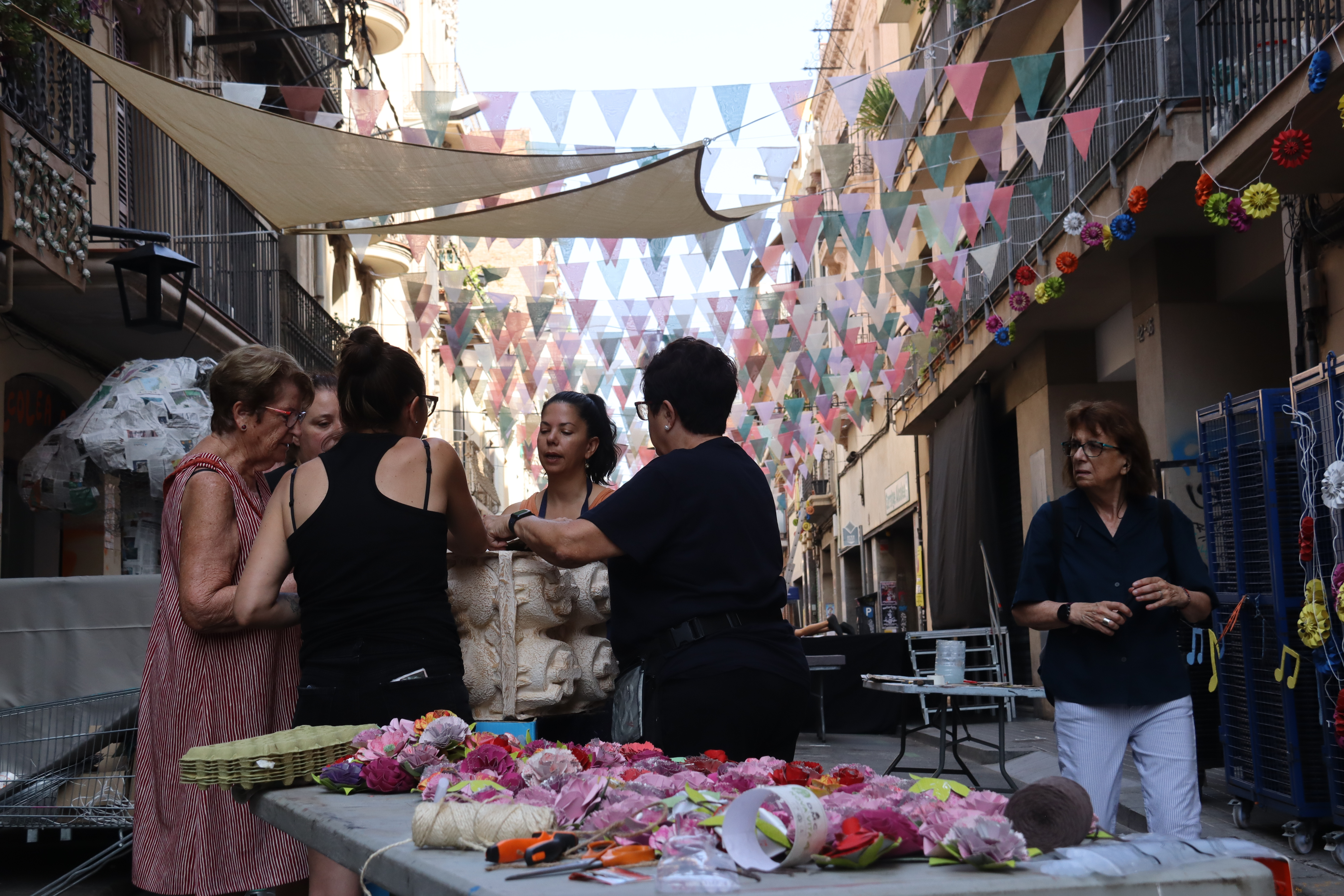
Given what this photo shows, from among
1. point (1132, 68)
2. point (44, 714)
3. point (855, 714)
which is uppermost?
point (1132, 68)

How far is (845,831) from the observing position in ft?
5.05

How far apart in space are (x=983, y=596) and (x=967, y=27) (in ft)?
24.1

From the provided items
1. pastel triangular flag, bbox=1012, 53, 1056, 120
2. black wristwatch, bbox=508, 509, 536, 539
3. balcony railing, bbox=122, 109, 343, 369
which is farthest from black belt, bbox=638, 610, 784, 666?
balcony railing, bbox=122, 109, 343, 369

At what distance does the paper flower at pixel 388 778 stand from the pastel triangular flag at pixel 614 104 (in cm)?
694

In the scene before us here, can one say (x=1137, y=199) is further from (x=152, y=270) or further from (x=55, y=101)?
(x=55, y=101)

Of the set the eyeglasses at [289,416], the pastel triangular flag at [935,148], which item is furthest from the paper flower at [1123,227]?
the eyeglasses at [289,416]

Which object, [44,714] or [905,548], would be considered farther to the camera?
[905,548]

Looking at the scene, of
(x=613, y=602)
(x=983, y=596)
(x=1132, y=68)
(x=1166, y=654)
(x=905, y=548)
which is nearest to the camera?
(x=613, y=602)

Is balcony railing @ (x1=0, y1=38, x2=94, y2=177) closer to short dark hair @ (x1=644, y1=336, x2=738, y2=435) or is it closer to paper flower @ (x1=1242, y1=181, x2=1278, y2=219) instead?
short dark hair @ (x1=644, y1=336, x2=738, y2=435)

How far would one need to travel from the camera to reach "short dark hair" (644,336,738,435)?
339 cm

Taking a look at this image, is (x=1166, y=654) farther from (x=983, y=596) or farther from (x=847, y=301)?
(x=983, y=596)

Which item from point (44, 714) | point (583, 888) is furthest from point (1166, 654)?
point (44, 714)

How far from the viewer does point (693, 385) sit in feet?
11.2

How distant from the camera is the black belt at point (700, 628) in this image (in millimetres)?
3111
